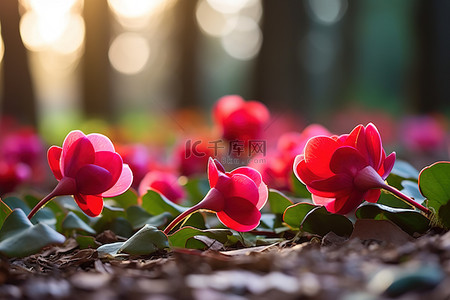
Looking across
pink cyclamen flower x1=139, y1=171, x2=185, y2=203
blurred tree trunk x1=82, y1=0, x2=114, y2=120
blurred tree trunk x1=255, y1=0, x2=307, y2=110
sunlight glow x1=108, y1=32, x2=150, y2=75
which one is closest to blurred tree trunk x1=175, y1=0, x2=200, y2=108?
blurred tree trunk x1=82, y1=0, x2=114, y2=120

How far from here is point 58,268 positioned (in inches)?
41.6

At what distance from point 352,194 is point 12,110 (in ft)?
18.3

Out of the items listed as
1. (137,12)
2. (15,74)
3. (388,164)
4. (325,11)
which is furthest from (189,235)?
(137,12)

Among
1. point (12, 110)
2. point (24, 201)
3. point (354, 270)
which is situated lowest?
point (12, 110)

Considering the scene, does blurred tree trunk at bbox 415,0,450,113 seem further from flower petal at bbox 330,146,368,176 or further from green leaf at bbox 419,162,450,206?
flower petal at bbox 330,146,368,176

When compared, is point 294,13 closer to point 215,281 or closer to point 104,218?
point 104,218

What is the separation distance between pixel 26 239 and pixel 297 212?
0.53 metres

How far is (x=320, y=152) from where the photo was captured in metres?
1.04

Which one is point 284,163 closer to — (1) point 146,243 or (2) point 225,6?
(1) point 146,243

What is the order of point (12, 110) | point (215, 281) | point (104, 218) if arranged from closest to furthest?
point (215, 281), point (104, 218), point (12, 110)

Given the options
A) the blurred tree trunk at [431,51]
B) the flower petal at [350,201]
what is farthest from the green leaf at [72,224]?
the blurred tree trunk at [431,51]

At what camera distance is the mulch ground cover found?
0.69 meters

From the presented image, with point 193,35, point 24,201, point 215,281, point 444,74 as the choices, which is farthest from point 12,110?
point 215,281

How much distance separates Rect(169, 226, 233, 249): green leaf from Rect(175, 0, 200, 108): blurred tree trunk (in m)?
8.33
